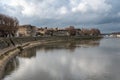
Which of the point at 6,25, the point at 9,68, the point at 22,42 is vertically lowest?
the point at 9,68

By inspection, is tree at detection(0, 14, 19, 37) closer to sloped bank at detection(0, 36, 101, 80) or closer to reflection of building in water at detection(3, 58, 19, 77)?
sloped bank at detection(0, 36, 101, 80)

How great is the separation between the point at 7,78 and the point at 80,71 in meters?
9.47

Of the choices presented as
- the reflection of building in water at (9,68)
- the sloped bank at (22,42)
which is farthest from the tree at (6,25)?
the reflection of building in water at (9,68)

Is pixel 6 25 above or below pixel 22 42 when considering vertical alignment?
above

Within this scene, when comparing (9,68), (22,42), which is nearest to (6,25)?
(22,42)

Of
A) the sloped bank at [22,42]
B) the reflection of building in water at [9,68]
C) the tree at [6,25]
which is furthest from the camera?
the tree at [6,25]

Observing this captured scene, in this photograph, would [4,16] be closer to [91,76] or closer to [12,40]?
[12,40]

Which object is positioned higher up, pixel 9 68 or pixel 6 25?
pixel 6 25

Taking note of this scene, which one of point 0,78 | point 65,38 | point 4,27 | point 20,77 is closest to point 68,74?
point 20,77

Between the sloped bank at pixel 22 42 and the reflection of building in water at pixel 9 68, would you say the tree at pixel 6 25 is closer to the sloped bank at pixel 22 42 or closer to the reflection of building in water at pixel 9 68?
the sloped bank at pixel 22 42

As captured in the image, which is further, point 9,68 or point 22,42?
point 22,42

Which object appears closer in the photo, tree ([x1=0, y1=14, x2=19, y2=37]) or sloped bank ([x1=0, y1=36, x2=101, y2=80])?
sloped bank ([x1=0, y1=36, x2=101, y2=80])

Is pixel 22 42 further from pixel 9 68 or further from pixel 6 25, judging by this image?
pixel 9 68

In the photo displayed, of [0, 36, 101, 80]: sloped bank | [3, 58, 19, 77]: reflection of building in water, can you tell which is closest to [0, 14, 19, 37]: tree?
[0, 36, 101, 80]: sloped bank
